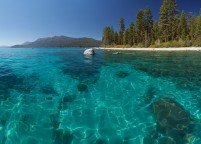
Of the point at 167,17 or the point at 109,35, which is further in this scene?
the point at 109,35

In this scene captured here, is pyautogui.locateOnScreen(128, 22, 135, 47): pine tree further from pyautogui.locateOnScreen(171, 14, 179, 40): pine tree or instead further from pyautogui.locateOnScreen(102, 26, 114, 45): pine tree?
pyautogui.locateOnScreen(171, 14, 179, 40): pine tree

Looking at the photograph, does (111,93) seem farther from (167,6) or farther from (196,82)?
(167,6)

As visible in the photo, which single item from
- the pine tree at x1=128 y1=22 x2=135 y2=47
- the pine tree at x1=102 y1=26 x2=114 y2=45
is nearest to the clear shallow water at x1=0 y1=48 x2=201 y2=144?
the pine tree at x1=128 y1=22 x2=135 y2=47

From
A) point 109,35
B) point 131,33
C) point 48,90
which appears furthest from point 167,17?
point 48,90

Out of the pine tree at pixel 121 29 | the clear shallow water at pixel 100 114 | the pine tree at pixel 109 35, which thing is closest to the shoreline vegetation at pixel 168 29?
the pine tree at pixel 121 29

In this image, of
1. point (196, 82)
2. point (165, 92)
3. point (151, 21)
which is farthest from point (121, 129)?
point (151, 21)

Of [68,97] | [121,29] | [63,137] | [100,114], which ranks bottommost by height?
[63,137]

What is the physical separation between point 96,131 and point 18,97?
5742 mm

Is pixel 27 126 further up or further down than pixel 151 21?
further down

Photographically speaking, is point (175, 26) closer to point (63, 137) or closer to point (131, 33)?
point (131, 33)

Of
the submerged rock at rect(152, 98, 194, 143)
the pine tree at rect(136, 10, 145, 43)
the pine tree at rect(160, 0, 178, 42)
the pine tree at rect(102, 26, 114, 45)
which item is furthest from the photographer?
the pine tree at rect(102, 26, 114, 45)

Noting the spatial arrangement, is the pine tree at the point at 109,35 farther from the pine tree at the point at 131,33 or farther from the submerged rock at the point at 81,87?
the submerged rock at the point at 81,87

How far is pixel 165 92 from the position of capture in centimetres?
1005

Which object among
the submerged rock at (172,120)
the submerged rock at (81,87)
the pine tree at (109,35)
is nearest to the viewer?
the submerged rock at (172,120)
